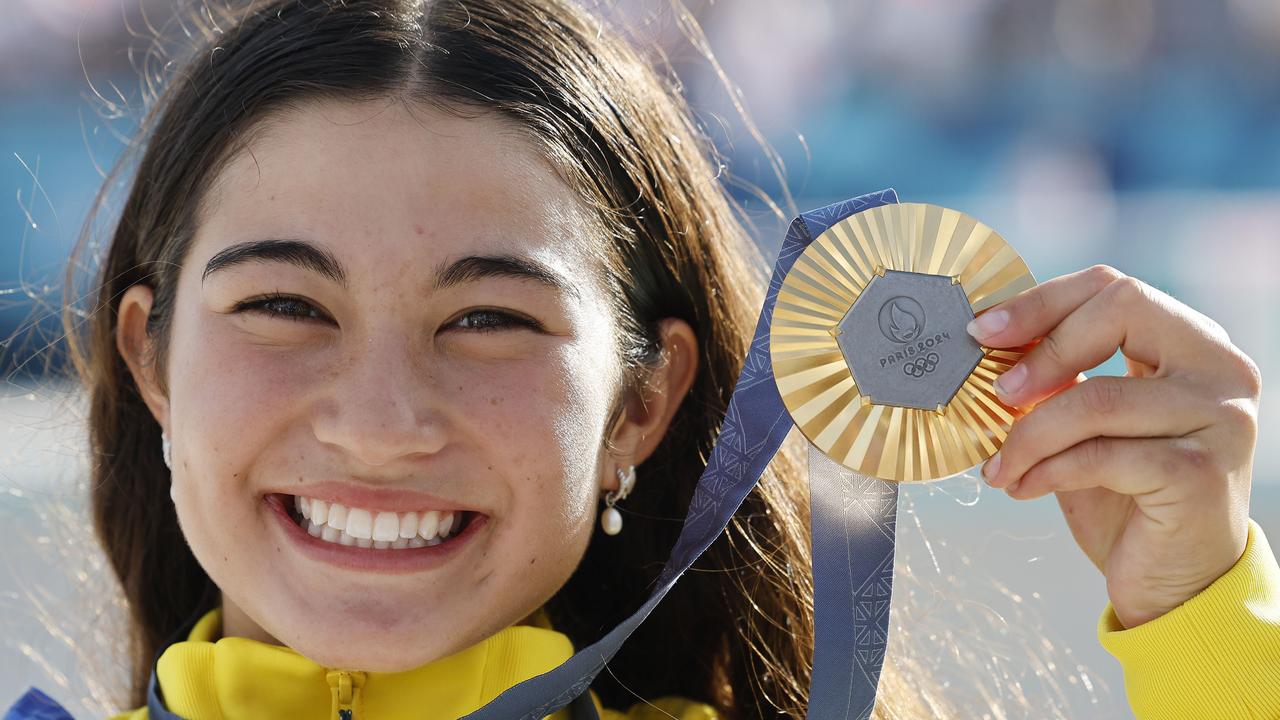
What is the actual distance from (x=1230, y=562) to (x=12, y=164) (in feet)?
29.8

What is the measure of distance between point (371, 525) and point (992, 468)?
0.70 m

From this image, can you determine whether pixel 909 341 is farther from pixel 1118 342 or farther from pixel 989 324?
pixel 1118 342

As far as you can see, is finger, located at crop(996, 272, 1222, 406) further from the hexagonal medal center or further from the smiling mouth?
the smiling mouth

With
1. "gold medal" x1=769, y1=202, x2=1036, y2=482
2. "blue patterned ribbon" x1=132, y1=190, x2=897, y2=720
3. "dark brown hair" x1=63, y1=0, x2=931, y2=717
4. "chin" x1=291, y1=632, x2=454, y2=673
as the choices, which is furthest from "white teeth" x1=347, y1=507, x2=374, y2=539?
"gold medal" x1=769, y1=202, x2=1036, y2=482

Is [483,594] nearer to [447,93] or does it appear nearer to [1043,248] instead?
[447,93]

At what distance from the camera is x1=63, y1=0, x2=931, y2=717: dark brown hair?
5.67 feet

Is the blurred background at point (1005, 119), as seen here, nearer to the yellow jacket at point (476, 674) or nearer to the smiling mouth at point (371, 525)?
the yellow jacket at point (476, 674)

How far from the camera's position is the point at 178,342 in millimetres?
1688

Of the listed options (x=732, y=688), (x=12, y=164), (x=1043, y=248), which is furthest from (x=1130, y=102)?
(x=732, y=688)

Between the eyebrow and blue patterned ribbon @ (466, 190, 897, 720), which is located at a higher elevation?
the eyebrow

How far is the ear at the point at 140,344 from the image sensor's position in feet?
6.03

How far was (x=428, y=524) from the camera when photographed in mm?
1643

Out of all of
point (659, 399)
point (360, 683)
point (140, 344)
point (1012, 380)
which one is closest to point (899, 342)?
point (1012, 380)

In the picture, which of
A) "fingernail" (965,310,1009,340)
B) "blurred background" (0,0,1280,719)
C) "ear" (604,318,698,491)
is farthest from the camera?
"blurred background" (0,0,1280,719)
